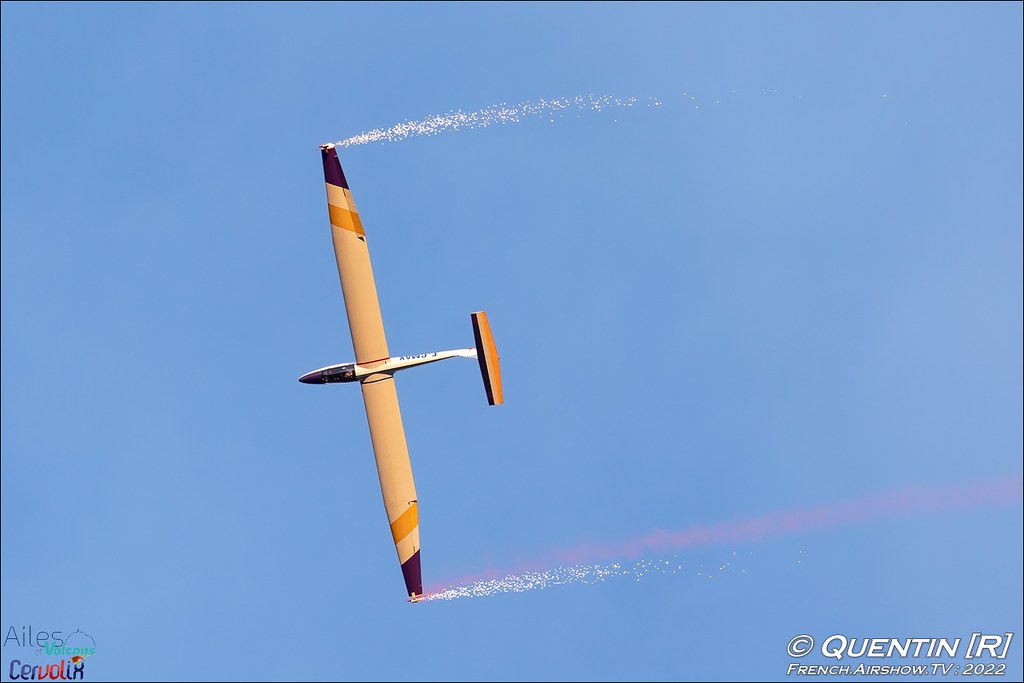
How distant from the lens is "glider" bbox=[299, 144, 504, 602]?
198 ft

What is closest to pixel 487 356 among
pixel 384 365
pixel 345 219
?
pixel 384 365

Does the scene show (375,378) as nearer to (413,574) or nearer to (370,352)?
(370,352)

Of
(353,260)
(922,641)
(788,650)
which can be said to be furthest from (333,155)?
(922,641)

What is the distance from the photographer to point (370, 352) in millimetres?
60906

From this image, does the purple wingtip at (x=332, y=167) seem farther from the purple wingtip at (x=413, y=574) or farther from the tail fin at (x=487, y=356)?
the purple wingtip at (x=413, y=574)

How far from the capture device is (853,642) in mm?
62062

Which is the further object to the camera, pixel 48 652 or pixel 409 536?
pixel 409 536

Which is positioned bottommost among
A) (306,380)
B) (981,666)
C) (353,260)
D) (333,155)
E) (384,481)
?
(981,666)

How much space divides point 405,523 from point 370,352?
884 cm

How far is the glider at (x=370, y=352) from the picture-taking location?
60.3m

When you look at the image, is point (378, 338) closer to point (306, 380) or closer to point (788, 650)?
point (306, 380)

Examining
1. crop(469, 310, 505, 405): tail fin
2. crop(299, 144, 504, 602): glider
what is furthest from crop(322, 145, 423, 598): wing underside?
crop(469, 310, 505, 405): tail fin

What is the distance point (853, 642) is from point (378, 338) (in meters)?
26.4

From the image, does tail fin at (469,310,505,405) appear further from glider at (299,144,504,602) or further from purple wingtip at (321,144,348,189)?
purple wingtip at (321,144,348,189)
